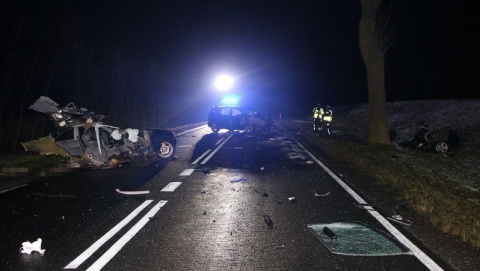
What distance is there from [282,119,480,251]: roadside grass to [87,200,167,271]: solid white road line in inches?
166

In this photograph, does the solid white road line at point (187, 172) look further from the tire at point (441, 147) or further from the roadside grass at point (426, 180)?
the tire at point (441, 147)

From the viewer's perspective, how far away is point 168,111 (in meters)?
51.7

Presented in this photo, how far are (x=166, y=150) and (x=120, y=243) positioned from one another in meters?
9.15

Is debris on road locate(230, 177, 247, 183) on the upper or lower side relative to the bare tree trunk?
lower

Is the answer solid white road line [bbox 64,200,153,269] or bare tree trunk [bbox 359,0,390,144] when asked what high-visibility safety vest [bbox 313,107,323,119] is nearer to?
bare tree trunk [bbox 359,0,390,144]

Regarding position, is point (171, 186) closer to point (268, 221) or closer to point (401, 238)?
point (268, 221)

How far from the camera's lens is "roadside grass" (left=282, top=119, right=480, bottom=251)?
6547 mm

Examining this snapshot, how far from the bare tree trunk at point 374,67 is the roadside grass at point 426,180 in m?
0.94

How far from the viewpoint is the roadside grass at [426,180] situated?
6547 millimetres

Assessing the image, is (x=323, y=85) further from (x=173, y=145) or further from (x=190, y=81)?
(x=173, y=145)

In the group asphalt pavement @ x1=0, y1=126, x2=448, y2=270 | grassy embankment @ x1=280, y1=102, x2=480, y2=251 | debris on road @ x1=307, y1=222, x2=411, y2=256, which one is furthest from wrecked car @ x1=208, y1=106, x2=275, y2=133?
debris on road @ x1=307, y1=222, x2=411, y2=256

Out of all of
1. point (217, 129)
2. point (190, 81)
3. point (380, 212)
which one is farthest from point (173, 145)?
point (190, 81)

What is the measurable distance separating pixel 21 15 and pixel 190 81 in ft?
171

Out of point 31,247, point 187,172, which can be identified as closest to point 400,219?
point 31,247
